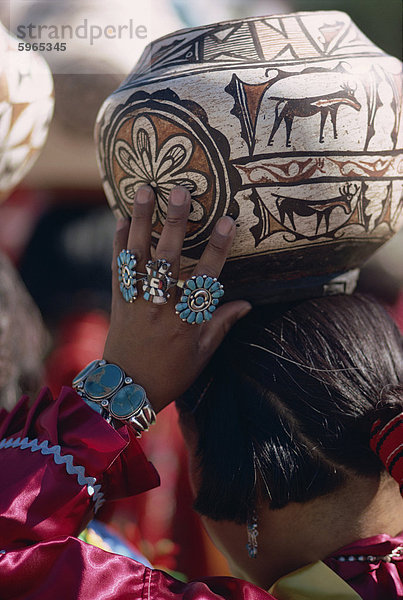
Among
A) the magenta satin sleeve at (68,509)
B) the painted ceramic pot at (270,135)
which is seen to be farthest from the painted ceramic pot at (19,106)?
the magenta satin sleeve at (68,509)

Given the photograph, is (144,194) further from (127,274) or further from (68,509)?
(68,509)

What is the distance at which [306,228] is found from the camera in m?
1.29

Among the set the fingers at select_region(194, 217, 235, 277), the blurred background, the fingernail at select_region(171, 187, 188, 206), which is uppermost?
the fingernail at select_region(171, 187, 188, 206)

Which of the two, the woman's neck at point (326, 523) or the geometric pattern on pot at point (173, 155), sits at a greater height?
the geometric pattern on pot at point (173, 155)

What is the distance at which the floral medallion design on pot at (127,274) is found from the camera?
1347mm

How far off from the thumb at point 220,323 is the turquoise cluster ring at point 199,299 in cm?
11

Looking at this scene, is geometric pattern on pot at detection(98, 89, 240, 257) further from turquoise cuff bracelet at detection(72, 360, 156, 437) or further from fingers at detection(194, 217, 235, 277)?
turquoise cuff bracelet at detection(72, 360, 156, 437)

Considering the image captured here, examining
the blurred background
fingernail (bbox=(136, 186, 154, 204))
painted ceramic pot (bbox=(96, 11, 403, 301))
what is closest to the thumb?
painted ceramic pot (bbox=(96, 11, 403, 301))

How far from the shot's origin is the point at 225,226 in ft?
4.13

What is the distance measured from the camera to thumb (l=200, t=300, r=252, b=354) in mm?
1434

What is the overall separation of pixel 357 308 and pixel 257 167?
462 mm

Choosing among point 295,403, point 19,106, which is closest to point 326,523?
point 295,403

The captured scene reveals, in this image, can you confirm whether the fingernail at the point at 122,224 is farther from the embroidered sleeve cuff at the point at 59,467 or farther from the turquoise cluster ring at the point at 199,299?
the embroidered sleeve cuff at the point at 59,467

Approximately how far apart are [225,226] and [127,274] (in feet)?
0.85
